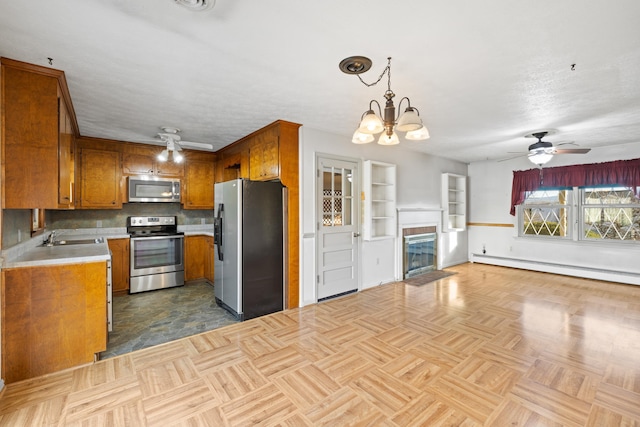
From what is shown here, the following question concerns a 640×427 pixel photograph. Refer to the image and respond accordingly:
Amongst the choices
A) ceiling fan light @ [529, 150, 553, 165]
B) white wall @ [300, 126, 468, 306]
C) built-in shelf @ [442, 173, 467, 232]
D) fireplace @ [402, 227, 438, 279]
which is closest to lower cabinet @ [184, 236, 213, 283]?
white wall @ [300, 126, 468, 306]

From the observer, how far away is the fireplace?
5.33m

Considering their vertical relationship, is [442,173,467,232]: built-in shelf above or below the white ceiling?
below

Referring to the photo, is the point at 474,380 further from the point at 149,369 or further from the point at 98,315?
the point at 98,315

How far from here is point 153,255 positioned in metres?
4.66

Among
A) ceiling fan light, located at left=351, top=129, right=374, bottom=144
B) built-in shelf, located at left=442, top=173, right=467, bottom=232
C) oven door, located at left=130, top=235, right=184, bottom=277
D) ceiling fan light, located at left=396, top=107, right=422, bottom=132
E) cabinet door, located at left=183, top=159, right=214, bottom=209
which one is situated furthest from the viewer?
built-in shelf, located at left=442, top=173, right=467, bottom=232

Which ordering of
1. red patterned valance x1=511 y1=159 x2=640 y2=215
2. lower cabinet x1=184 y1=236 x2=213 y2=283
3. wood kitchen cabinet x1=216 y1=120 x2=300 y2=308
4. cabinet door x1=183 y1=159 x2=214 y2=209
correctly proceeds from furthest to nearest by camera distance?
cabinet door x1=183 y1=159 x2=214 y2=209 < lower cabinet x1=184 y1=236 x2=213 y2=283 < red patterned valance x1=511 y1=159 x2=640 y2=215 < wood kitchen cabinet x1=216 y1=120 x2=300 y2=308

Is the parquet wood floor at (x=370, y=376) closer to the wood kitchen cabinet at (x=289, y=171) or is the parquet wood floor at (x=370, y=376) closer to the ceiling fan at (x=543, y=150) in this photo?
the wood kitchen cabinet at (x=289, y=171)

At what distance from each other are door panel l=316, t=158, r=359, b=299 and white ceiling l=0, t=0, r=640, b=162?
840 mm

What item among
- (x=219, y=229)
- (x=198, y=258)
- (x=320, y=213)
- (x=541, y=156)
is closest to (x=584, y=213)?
(x=541, y=156)

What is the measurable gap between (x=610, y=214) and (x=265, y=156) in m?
6.31

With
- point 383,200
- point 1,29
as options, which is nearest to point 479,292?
point 383,200

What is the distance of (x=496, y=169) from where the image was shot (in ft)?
21.4

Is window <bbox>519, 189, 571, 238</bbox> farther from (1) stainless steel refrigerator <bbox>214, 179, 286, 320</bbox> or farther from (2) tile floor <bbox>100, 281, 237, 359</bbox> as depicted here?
(2) tile floor <bbox>100, 281, 237, 359</bbox>

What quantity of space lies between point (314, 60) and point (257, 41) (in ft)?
1.50
